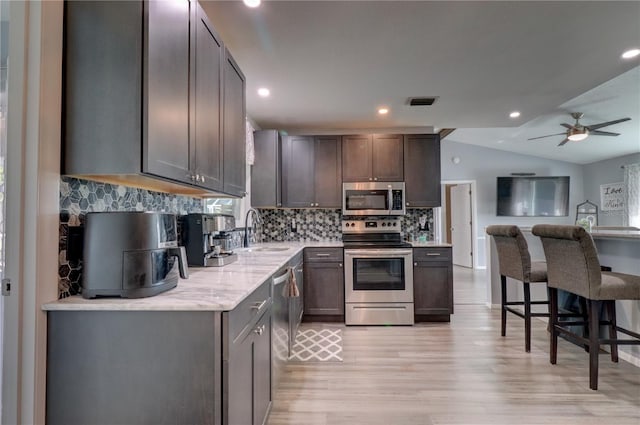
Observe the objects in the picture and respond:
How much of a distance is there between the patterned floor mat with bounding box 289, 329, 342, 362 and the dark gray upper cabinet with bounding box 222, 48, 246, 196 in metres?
1.49

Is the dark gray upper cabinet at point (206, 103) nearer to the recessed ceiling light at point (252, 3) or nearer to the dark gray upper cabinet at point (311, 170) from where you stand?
the recessed ceiling light at point (252, 3)

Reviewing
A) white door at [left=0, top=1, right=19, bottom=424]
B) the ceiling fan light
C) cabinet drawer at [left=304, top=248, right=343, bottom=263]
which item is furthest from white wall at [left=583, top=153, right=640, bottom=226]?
white door at [left=0, top=1, right=19, bottom=424]

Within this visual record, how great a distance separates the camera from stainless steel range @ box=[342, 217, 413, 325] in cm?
346

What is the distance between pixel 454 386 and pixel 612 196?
Answer: 279 inches

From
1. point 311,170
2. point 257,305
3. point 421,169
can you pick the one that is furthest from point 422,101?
point 257,305

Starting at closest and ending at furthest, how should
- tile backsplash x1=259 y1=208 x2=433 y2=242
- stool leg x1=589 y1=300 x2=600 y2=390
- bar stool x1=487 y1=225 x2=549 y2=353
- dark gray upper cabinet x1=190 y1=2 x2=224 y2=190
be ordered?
1. dark gray upper cabinet x1=190 y1=2 x2=224 y2=190
2. stool leg x1=589 y1=300 x2=600 y2=390
3. bar stool x1=487 y1=225 x2=549 y2=353
4. tile backsplash x1=259 y1=208 x2=433 y2=242

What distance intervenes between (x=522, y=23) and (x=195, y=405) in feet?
8.65

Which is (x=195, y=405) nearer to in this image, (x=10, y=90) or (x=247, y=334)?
(x=247, y=334)

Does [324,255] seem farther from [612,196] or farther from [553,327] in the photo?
[612,196]

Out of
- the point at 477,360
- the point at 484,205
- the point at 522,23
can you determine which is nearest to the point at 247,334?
the point at 477,360

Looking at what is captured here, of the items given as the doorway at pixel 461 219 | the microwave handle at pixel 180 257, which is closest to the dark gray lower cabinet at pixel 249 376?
the microwave handle at pixel 180 257

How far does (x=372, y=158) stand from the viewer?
3904 mm

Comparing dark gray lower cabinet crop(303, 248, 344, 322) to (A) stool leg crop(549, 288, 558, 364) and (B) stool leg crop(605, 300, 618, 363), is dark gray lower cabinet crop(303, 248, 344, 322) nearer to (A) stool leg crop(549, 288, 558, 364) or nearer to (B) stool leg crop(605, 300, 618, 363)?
(A) stool leg crop(549, 288, 558, 364)

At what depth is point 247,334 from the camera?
1325mm
